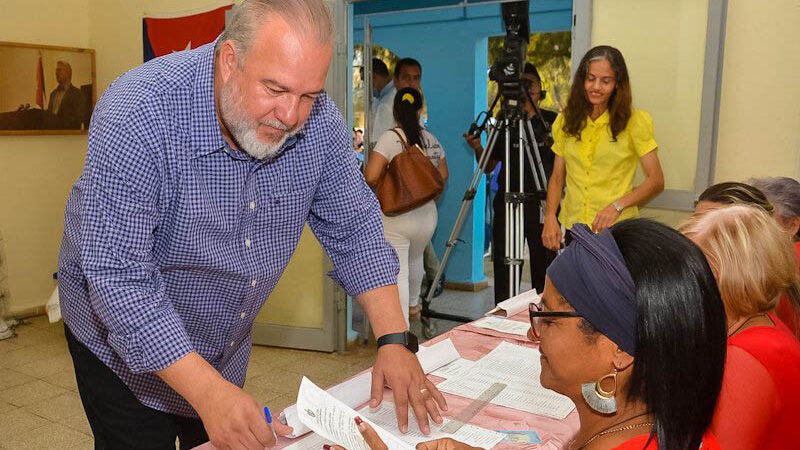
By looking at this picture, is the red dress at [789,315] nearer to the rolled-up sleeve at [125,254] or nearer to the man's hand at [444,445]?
Result: the man's hand at [444,445]

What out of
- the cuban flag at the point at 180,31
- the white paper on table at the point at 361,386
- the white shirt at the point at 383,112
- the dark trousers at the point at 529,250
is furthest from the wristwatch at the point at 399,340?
the white shirt at the point at 383,112

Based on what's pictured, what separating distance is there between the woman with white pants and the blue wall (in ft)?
6.03

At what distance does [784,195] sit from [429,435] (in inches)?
63.4

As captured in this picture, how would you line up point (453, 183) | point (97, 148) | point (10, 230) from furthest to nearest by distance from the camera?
point (453, 183)
point (10, 230)
point (97, 148)

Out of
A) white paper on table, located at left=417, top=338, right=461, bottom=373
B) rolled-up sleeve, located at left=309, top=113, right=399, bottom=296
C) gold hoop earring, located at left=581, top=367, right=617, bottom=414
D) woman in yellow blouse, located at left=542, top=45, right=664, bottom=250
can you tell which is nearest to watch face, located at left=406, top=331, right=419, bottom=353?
rolled-up sleeve, located at left=309, top=113, right=399, bottom=296

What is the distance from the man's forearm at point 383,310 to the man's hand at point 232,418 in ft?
1.59

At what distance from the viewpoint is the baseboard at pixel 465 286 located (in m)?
6.44

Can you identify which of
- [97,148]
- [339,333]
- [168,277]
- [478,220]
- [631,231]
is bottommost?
[339,333]

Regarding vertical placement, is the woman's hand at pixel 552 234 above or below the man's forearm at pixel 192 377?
below

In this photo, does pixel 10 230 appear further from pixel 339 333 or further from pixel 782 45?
pixel 782 45

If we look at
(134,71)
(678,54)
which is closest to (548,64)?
(678,54)

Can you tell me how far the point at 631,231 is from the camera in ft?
3.81

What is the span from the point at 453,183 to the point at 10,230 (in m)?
3.48

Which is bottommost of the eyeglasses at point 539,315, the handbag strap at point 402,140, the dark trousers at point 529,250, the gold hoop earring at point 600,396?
the dark trousers at point 529,250
